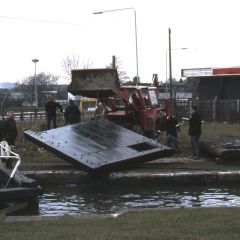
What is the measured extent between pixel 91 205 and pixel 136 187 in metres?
2.72

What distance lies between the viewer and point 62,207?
12047mm

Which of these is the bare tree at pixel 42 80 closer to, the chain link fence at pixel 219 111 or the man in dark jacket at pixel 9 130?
the chain link fence at pixel 219 111

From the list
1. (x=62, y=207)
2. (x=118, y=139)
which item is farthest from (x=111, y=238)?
(x=118, y=139)

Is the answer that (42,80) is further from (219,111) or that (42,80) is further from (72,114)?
(72,114)

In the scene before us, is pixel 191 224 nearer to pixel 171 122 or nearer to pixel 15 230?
pixel 15 230

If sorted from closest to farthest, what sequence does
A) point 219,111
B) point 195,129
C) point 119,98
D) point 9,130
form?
point 9,130
point 195,129
point 119,98
point 219,111

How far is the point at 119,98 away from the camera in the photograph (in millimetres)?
21297

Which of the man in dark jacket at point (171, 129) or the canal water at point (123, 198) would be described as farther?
the man in dark jacket at point (171, 129)

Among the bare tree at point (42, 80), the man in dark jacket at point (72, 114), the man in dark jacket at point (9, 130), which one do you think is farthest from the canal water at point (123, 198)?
the bare tree at point (42, 80)

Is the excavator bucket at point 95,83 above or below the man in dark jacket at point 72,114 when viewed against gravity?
above

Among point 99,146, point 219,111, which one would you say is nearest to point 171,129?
point 99,146

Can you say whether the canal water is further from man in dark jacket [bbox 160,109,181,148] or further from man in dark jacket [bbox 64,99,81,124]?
man in dark jacket [bbox 64,99,81,124]

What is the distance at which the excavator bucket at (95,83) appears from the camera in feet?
63.0

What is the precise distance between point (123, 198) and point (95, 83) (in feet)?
22.7
